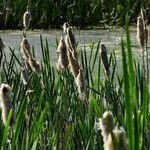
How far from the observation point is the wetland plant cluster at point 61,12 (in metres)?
5.77

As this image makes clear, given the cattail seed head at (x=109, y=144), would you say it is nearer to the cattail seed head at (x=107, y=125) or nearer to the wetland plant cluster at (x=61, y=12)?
the cattail seed head at (x=107, y=125)

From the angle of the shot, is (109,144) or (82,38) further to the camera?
(82,38)

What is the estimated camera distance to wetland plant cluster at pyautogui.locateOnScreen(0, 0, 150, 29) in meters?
5.77

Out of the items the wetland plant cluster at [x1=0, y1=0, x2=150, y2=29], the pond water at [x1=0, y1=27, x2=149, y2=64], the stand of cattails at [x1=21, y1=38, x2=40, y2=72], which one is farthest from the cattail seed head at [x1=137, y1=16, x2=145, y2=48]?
the wetland plant cluster at [x1=0, y1=0, x2=150, y2=29]

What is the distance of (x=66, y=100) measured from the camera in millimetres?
1573

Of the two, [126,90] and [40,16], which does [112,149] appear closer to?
[126,90]

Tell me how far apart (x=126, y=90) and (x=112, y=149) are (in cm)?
10

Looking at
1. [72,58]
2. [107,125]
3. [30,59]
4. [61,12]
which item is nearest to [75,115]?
[30,59]

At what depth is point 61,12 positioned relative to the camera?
5.89 meters

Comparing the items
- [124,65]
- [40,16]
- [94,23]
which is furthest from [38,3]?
[124,65]

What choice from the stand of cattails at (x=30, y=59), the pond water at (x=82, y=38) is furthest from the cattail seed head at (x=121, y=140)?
the pond water at (x=82, y=38)

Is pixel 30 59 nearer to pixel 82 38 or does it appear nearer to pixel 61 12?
pixel 82 38

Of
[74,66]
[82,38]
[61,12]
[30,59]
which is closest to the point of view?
[74,66]

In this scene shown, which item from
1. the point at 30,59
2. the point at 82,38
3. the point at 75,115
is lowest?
the point at 82,38
